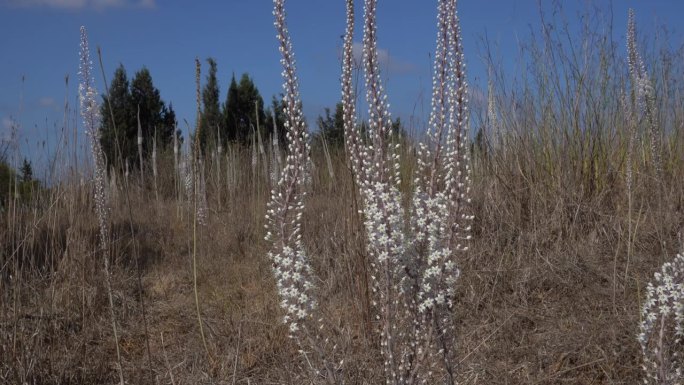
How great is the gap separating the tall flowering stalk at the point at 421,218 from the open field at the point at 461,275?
44cm

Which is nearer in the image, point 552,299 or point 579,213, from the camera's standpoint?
point 552,299

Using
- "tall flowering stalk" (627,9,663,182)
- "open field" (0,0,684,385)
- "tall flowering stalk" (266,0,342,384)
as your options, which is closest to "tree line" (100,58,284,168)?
"open field" (0,0,684,385)

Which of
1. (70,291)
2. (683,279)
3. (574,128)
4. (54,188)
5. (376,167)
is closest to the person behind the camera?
(376,167)

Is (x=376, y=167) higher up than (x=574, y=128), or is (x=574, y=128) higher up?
(x=574, y=128)

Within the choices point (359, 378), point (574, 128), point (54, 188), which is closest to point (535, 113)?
point (574, 128)

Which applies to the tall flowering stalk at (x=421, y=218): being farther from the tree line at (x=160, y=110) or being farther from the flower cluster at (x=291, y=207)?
the tree line at (x=160, y=110)

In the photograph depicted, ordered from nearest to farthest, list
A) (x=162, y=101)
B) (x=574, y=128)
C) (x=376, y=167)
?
1. (x=376, y=167)
2. (x=574, y=128)
3. (x=162, y=101)

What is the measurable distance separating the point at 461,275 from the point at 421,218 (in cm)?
270

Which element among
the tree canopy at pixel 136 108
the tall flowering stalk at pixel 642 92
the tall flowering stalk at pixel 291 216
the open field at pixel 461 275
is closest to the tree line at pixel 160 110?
the tree canopy at pixel 136 108

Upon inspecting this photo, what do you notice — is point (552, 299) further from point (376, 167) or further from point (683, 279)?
point (376, 167)

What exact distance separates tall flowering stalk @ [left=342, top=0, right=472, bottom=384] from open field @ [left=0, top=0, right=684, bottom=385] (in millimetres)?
441

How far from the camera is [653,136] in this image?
4.84 m

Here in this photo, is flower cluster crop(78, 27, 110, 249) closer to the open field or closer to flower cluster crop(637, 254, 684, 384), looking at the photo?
the open field

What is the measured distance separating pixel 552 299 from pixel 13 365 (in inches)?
137
